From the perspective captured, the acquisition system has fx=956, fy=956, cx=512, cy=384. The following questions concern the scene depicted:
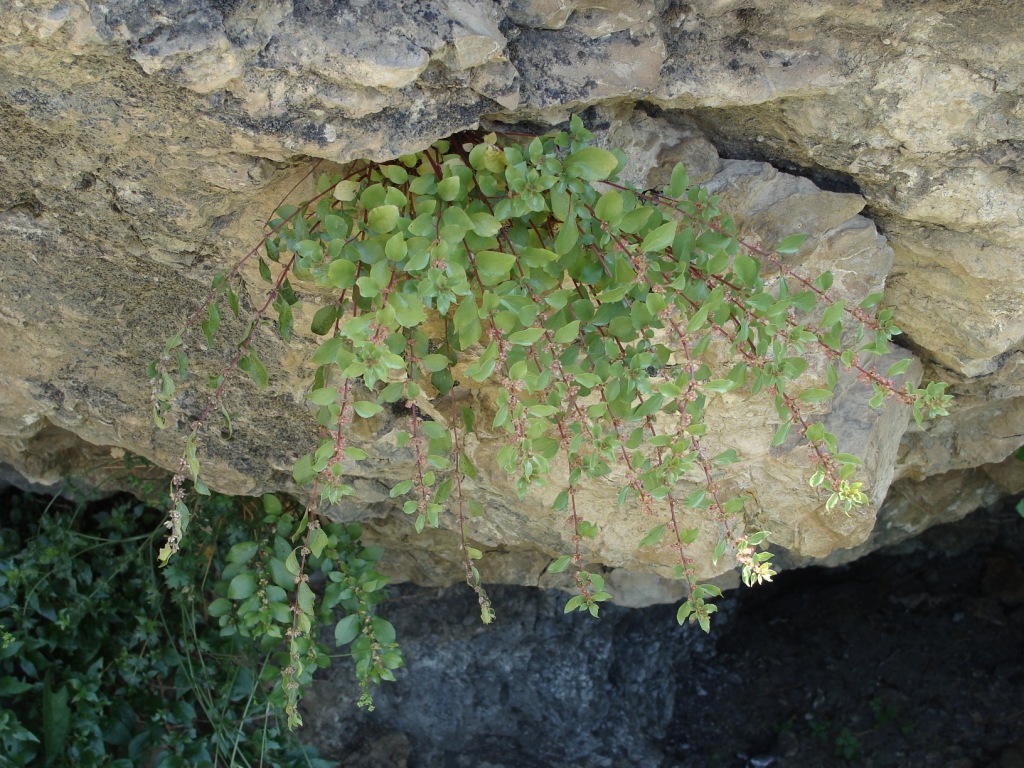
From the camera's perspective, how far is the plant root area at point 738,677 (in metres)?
4.26

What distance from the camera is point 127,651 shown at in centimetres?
332

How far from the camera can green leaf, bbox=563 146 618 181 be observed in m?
1.72

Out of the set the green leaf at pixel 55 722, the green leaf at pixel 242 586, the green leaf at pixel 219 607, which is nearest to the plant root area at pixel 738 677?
the green leaf at pixel 55 722

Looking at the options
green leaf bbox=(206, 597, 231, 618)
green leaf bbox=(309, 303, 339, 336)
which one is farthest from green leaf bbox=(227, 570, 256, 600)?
green leaf bbox=(309, 303, 339, 336)

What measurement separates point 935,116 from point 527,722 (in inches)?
129

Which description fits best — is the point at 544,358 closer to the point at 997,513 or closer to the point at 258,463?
the point at 258,463

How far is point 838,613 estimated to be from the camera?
495cm

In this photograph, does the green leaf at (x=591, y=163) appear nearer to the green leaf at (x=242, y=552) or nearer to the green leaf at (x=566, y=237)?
the green leaf at (x=566, y=237)

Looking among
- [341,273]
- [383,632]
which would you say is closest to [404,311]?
Answer: [341,273]

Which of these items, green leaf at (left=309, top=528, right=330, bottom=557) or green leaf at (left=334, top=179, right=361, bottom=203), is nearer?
green leaf at (left=334, top=179, right=361, bottom=203)

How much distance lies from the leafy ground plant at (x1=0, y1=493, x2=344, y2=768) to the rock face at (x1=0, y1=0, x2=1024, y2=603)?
2.10ft

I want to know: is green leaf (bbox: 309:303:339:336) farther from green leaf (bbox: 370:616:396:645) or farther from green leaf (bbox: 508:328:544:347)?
green leaf (bbox: 370:616:396:645)

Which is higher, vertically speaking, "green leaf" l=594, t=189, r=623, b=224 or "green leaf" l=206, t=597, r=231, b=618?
"green leaf" l=594, t=189, r=623, b=224

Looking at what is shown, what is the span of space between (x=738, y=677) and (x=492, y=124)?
3.75 m
